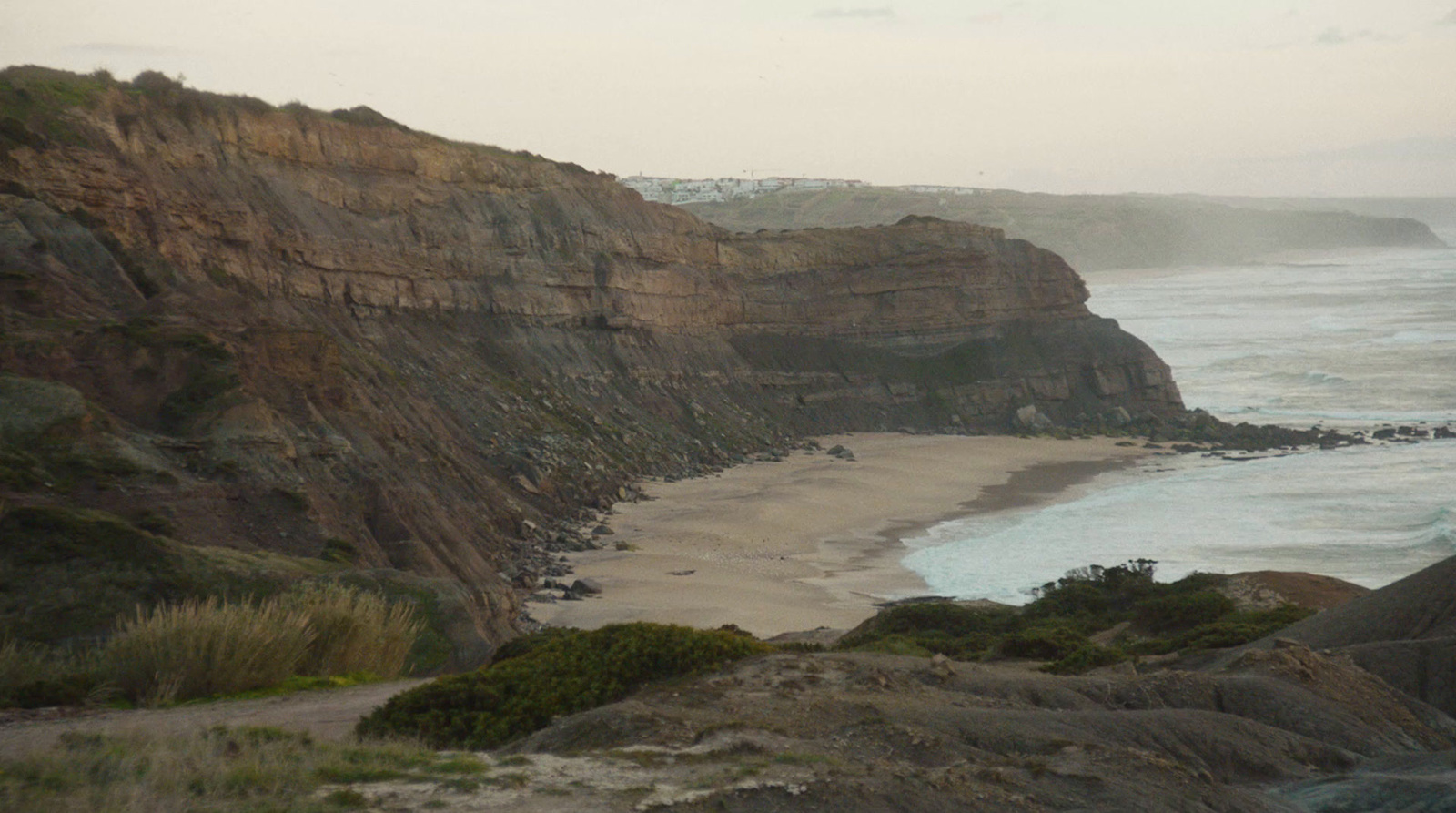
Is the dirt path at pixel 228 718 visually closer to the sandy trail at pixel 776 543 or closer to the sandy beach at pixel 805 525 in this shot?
the sandy trail at pixel 776 543

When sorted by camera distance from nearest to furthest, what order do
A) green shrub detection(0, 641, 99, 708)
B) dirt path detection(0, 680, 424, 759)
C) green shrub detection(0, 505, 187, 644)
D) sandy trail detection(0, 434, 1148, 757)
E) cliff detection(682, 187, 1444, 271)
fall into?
dirt path detection(0, 680, 424, 759), green shrub detection(0, 641, 99, 708), sandy trail detection(0, 434, 1148, 757), green shrub detection(0, 505, 187, 644), cliff detection(682, 187, 1444, 271)

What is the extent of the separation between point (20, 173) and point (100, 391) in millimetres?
A: 9185

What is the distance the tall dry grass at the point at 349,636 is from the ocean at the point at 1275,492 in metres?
17.3

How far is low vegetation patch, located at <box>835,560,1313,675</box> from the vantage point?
15.5 m

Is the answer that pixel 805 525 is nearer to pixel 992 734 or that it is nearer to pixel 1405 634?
pixel 1405 634

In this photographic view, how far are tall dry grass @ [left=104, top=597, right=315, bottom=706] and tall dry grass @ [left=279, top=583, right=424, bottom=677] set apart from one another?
1048 millimetres

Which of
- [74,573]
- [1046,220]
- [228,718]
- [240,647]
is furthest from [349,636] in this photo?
[1046,220]

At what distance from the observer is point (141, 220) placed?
3117 cm

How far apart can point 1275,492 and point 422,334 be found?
2810cm

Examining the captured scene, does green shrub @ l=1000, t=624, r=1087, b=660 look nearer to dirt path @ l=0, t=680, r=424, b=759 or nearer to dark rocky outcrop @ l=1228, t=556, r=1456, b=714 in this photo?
dark rocky outcrop @ l=1228, t=556, r=1456, b=714

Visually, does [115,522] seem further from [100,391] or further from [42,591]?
[100,391]

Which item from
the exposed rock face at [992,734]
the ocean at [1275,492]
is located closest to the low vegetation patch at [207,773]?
the exposed rock face at [992,734]

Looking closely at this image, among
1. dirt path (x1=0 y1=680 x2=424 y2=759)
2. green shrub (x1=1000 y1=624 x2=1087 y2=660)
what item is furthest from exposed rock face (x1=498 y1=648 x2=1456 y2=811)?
green shrub (x1=1000 y1=624 x2=1087 y2=660)

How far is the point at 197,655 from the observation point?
11969mm
